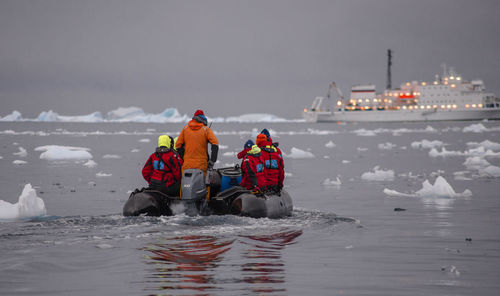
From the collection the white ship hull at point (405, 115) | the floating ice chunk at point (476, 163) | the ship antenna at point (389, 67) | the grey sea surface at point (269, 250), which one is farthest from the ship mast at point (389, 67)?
the grey sea surface at point (269, 250)

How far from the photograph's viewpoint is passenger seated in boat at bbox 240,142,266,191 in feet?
41.9

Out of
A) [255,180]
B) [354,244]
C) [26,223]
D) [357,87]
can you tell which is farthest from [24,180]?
[357,87]

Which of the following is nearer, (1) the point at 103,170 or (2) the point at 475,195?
(2) the point at 475,195

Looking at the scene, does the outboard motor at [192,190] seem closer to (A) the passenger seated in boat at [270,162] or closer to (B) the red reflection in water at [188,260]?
(A) the passenger seated in boat at [270,162]

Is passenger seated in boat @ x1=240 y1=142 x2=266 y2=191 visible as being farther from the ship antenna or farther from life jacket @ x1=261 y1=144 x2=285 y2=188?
the ship antenna

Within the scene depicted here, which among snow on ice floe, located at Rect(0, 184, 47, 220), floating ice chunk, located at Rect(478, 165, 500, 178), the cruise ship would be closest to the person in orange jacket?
snow on ice floe, located at Rect(0, 184, 47, 220)

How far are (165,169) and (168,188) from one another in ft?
1.25

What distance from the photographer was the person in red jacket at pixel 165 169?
1228 centimetres

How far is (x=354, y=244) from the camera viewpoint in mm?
10219

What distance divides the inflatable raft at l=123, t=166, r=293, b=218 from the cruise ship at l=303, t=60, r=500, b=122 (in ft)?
424

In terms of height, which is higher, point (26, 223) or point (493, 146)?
point (493, 146)

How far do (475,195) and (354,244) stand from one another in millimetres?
8641

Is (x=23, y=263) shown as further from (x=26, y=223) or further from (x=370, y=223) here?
(x=370, y=223)

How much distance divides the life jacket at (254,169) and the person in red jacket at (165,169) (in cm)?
141
